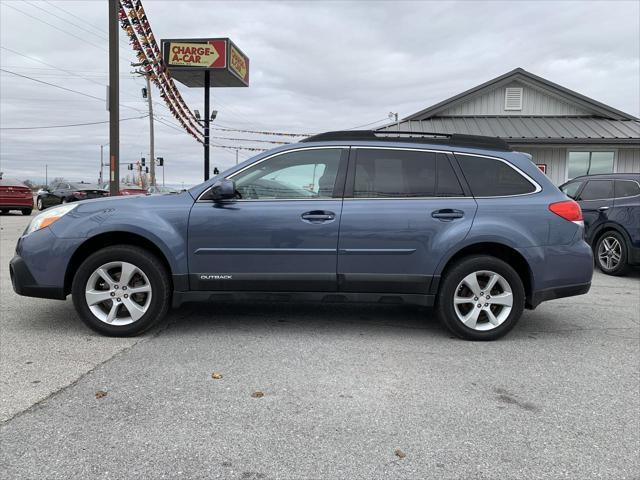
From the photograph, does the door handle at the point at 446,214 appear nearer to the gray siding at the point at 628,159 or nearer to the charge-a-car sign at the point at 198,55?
the gray siding at the point at 628,159

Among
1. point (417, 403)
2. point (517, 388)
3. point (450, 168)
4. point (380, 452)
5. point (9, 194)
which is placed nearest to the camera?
point (380, 452)

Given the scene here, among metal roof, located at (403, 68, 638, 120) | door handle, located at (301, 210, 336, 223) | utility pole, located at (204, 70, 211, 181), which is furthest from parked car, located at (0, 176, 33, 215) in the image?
door handle, located at (301, 210, 336, 223)

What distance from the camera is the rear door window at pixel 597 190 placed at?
877 cm

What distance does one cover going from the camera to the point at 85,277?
4.42 metres

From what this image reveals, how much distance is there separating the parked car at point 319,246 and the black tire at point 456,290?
0.03 ft

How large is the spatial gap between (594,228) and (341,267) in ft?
20.4

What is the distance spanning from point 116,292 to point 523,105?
1675 centimetres

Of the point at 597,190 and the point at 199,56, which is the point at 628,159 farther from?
the point at 199,56

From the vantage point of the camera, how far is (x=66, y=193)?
78.5 ft

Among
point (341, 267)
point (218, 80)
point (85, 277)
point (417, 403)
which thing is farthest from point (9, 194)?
point (417, 403)

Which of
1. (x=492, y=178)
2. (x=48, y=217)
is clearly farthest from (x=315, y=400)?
(x=48, y=217)

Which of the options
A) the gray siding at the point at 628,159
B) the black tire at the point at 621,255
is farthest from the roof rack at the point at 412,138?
the gray siding at the point at 628,159

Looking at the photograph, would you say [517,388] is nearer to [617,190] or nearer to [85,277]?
[85,277]

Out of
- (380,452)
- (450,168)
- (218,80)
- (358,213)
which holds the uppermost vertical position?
(218,80)
